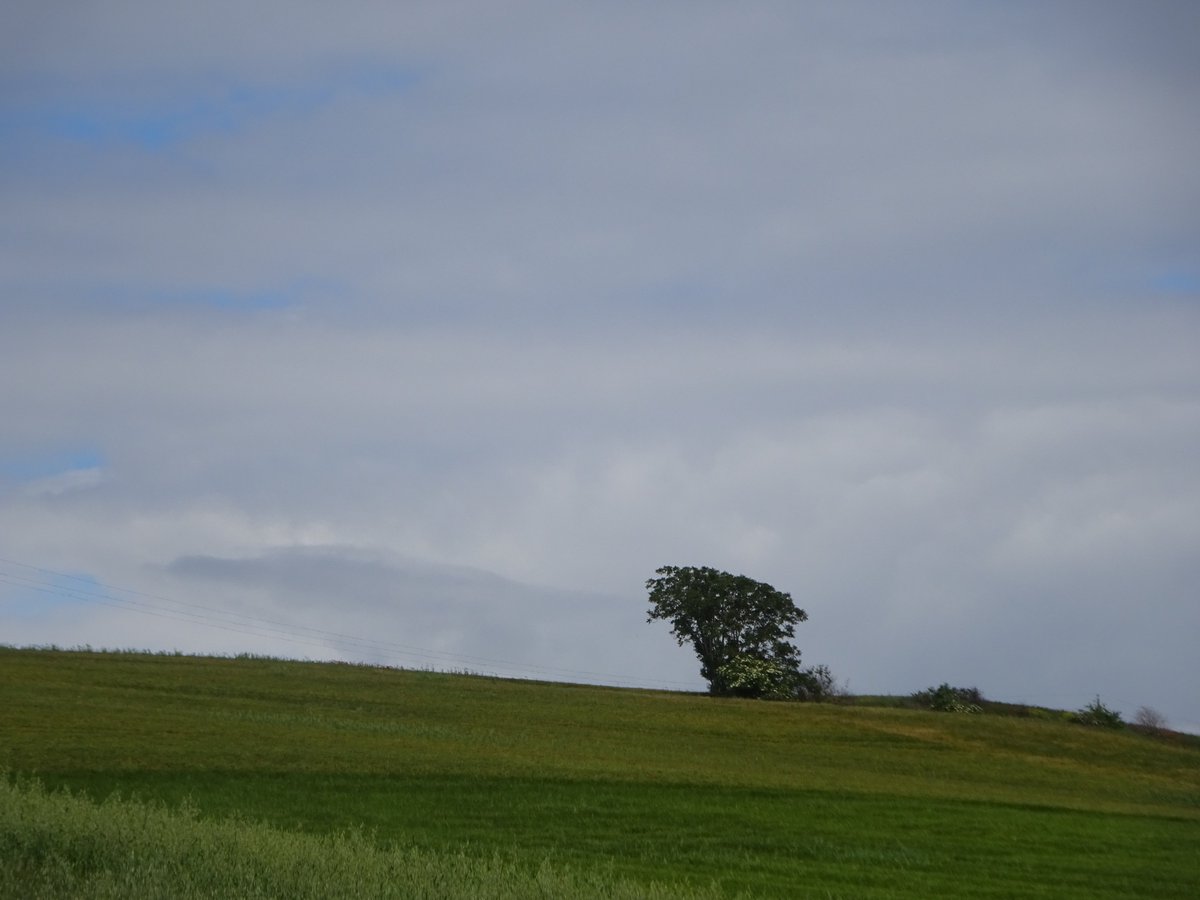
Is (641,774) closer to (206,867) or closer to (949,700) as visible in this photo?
(206,867)

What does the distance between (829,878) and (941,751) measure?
31508 millimetres

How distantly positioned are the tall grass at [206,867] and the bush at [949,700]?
5939cm

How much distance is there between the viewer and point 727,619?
243ft

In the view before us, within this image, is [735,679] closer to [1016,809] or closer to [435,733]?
[435,733]

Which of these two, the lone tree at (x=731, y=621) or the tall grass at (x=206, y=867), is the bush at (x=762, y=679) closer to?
the lone tree at (x=731, y=621)

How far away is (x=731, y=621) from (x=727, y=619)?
0.28 m

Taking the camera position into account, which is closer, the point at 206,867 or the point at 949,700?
the point at 206,867

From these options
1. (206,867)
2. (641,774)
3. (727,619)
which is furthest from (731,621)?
(206,867)

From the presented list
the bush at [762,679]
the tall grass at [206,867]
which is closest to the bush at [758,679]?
the bush at [762,679]

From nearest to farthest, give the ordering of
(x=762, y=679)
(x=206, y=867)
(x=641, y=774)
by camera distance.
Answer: (x=206, y=867), (x=641, y=774), (x=762, y=679)

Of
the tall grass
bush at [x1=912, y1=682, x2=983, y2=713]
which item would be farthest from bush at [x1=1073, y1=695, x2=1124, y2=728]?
the tall grass

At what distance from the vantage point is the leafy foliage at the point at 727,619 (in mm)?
72562

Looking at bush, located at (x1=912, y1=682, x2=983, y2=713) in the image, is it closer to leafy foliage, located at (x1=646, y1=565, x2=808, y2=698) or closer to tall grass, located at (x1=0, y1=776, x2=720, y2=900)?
leafy foliage, located at (x1=646, y1=565, x2=808, y2=698)

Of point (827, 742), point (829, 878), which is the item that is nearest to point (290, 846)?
point (829, 878)
